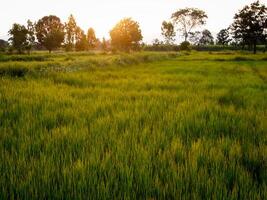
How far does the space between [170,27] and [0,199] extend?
79.3m

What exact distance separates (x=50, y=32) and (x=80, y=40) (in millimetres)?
9185

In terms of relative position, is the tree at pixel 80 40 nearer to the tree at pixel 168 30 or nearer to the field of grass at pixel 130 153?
the tree at pixel 168 30

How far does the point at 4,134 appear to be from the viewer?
288 cm

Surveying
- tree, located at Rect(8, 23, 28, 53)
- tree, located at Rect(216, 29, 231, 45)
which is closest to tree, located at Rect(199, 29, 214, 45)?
tree, located at Rect(216, 29, 231, 45)

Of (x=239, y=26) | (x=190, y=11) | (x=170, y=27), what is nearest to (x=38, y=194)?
(x=239, y=26)

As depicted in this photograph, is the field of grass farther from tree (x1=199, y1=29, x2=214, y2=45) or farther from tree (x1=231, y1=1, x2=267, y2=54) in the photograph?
tree (x1=199, y1=29, x2=214, y2=45)

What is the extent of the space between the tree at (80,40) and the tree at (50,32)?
12.6 ft

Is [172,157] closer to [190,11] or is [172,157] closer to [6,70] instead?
[6,70]

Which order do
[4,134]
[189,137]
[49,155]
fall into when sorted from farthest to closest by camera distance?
1. [189,137]
2. [4,134]
3. [49,155]

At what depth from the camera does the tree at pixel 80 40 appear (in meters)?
59.5

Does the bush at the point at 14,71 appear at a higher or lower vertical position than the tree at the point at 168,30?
lower

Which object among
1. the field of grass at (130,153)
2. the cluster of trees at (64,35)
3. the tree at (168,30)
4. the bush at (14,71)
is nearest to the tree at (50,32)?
the cluster of trees at (64,35)

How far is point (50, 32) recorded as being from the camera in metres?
53.7

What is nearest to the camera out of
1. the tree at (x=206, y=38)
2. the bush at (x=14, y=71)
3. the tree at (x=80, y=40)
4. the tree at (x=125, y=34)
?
the bush at (x=14, y=71)
